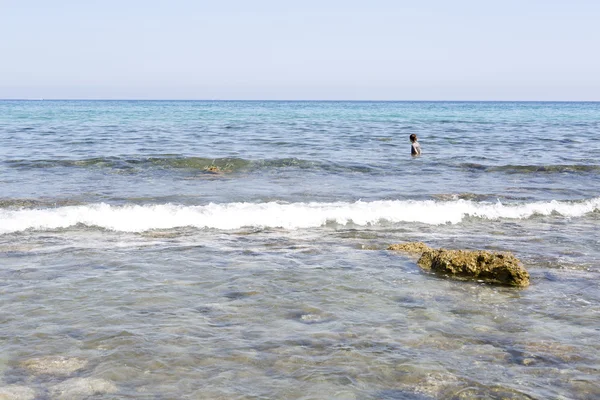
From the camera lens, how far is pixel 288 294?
6.55 m

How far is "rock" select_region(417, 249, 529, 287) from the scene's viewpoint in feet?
22.9

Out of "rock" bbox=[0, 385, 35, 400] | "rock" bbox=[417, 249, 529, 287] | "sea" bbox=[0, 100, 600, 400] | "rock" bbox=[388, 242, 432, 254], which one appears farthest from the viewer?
"rock" bbox=[388, 242, 432, 254]

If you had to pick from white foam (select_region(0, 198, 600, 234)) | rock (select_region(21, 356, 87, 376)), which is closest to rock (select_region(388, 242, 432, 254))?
white foam (select_region(0, 198, 600, 234))

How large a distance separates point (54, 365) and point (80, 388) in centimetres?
49

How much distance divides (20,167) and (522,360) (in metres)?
17.2

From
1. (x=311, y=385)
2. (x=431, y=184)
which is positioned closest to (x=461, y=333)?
(x=311, y=385)

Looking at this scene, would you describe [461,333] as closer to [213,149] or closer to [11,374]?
[11,374]

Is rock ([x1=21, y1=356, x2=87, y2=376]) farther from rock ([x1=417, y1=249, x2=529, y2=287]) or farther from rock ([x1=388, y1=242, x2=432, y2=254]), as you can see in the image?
rock ([x1=388, y1=242, x2=432, y2=254])

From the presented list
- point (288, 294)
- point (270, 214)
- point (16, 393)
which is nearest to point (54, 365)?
point (16, 393)

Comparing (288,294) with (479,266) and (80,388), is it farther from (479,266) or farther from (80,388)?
(80,388)

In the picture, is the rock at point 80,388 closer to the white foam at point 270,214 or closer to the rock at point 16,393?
the rock at point 16,393

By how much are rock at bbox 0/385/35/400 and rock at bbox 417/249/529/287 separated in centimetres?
485

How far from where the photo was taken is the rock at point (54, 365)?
4598 mm

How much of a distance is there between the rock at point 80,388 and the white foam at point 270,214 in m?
6.09
